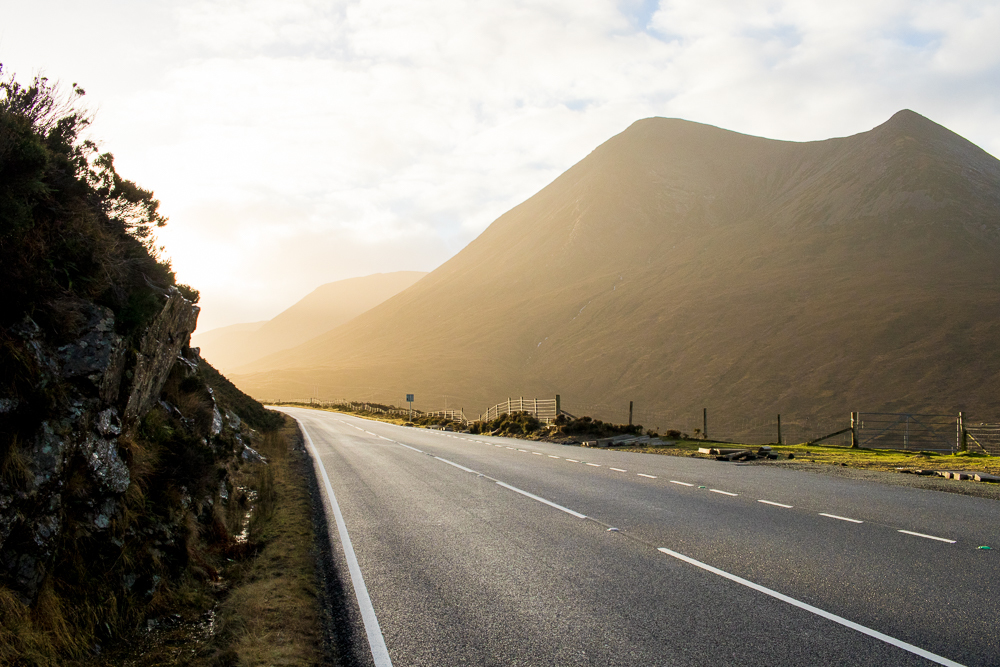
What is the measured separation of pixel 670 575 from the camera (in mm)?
6141

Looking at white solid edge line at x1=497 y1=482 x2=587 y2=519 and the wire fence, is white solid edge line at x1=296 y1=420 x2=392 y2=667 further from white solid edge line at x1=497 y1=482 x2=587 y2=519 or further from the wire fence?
the wire fence

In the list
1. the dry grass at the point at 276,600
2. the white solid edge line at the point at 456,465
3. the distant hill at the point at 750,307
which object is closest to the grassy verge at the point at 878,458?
the white solid edge line at the point at 456,465

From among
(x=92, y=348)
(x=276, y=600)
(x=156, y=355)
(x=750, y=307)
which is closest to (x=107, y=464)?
(x=92, y=348)

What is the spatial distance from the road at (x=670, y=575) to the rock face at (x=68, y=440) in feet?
8.23

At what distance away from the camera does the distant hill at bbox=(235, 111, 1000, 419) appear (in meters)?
88.1

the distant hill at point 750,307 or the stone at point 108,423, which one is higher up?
the distant hill at point 750,307

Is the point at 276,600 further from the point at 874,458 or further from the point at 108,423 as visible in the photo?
the point at 874,458

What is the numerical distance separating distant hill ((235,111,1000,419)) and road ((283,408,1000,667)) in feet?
253

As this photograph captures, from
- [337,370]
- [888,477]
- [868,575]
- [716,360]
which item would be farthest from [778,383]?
[337,370]

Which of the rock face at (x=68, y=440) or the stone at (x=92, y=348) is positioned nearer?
the rock face at (x=68, y=440)

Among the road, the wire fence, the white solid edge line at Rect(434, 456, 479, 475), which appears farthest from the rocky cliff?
the wire fence

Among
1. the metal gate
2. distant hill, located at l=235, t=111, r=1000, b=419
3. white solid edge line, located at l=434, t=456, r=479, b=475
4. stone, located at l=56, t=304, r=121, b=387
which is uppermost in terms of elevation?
distant hill, located at l=235, t=111, r=1000, b=419

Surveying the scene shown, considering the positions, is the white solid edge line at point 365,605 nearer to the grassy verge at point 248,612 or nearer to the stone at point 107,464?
the grassy verge at point 248,612

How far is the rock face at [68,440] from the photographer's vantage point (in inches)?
182
